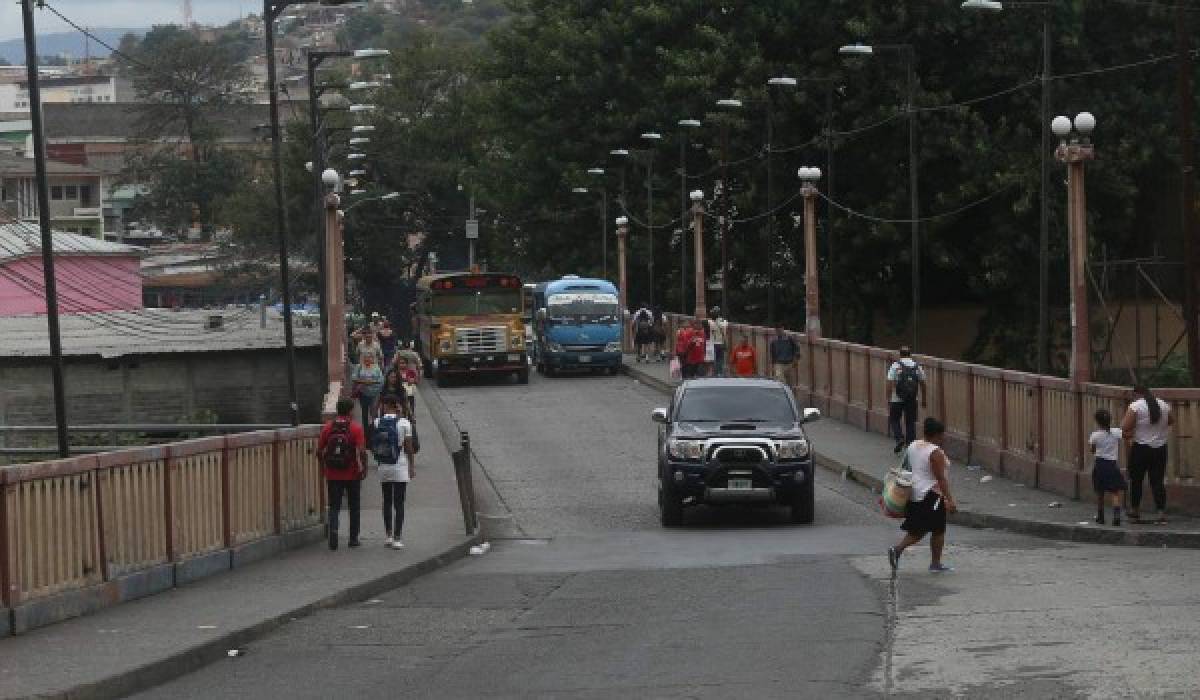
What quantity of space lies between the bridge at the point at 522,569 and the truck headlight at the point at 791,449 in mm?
990

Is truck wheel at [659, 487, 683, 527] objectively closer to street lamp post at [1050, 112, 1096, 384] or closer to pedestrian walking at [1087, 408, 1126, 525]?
pedestrian walking at [1087, 408, 1126, 525]

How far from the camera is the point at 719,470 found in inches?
1087

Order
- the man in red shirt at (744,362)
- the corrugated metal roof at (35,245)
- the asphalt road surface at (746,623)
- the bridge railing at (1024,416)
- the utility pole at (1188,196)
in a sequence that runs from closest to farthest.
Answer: the asphalt road surface at (746,623)
the bridge railing at (1024,416)
the utility pole at (1188,196)
the man in red shirt at (744,362)
the corrugated metal roof at (35,245)

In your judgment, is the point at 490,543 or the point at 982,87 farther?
the point at 982,87

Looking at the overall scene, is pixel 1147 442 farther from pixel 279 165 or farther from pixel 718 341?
pixel 718 341

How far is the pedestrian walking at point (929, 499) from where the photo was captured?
21.6 metres

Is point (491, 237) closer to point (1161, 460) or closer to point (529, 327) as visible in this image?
point (529, 327)

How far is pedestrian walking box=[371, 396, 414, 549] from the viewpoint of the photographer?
25109 millimetres

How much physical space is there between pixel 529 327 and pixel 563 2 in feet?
46.9

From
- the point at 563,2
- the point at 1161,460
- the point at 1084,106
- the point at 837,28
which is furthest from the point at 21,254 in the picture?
the point at 1161,460

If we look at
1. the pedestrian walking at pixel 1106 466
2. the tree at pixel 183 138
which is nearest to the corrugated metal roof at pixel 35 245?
the pedestrian walking at pixel 1106 466

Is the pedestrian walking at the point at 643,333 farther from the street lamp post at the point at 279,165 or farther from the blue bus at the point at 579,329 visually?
the street lamp post at the point at 279,165

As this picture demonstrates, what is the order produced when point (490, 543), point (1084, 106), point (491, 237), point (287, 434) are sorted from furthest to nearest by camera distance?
point (491, 237)
point (1084, 106)
point (490, 543)
point (287, 434)

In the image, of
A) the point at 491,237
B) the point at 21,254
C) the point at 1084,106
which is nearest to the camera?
the point at 1084,106
